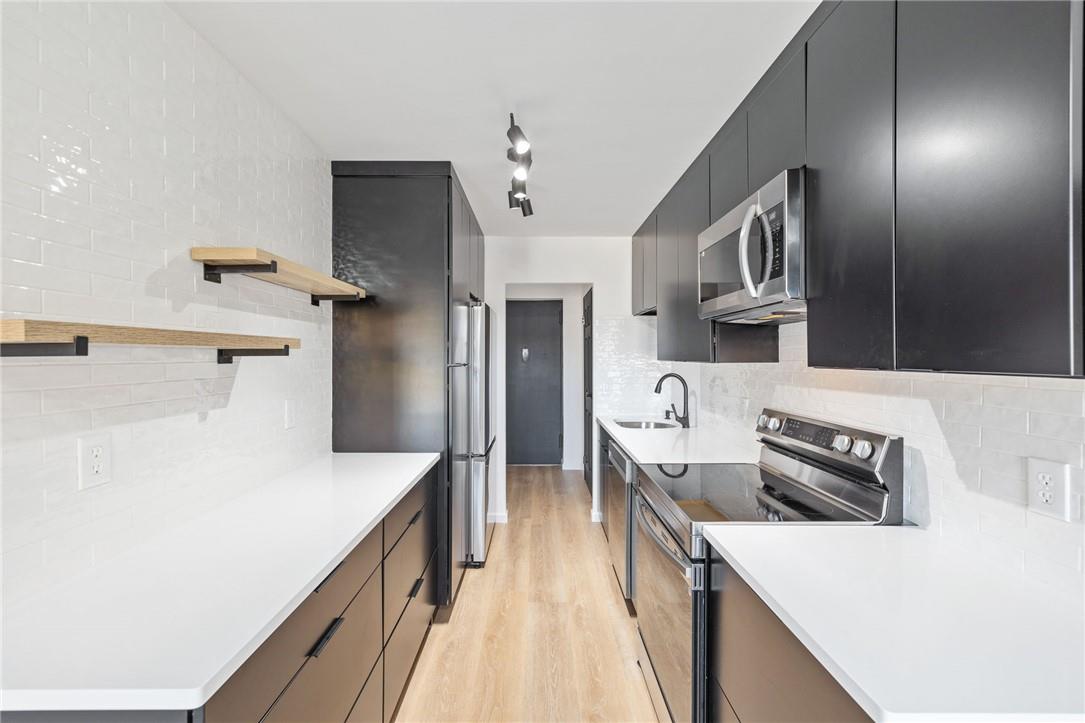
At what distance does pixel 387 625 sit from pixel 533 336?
4.62 m

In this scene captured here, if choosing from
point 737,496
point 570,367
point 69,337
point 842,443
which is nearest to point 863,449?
point 842,443

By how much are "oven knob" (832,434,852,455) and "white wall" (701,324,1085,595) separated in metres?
0.09

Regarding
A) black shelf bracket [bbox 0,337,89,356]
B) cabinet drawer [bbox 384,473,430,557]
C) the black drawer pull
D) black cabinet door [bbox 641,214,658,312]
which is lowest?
the black drawer pull

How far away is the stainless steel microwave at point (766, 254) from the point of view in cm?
149

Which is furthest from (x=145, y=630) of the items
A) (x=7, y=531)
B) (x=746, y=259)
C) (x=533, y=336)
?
(x=533, y=336)

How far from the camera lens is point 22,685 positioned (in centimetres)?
82

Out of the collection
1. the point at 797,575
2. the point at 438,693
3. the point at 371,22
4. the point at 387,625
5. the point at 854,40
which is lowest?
the point at 438,693

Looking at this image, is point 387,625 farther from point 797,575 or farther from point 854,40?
point 854,40

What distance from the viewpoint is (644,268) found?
3.85 meters

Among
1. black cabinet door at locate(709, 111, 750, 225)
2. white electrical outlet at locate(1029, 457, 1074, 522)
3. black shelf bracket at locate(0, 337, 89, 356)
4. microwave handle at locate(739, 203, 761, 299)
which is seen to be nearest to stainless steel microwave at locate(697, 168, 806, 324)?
microwave handle at locate(739, 203, 761, 299)

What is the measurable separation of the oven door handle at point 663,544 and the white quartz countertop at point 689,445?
8.6 inches

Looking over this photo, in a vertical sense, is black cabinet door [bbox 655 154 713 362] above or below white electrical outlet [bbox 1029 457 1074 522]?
above

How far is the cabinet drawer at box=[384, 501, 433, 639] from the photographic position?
1880 millimetres

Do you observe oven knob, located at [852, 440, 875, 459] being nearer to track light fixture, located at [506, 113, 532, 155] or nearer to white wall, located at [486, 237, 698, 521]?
track light fixture, located at [506, 113, 532, 155]
